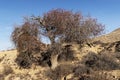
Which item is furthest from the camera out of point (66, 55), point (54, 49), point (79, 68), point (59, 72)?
point (66, 55)

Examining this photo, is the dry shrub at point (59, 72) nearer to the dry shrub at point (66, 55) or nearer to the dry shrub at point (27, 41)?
the dry shrub at point (66, 55)

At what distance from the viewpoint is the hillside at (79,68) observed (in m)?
28.0

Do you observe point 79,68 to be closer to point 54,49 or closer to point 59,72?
point 59,72

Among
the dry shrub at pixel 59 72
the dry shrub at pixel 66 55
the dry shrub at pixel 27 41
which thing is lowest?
the dry shrub at pixel 59 72

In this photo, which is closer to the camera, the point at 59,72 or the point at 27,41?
the point at 59,72

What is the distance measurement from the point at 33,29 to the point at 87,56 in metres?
6.10

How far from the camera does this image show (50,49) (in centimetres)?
3244

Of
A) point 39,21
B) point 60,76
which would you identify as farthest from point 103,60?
point 39,21

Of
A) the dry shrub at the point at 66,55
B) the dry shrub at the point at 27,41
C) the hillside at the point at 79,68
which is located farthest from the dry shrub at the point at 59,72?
the dry shrub at the point at 27,41

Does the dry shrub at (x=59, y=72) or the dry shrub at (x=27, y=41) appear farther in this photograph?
the dry shrub at (x=27, y=41)

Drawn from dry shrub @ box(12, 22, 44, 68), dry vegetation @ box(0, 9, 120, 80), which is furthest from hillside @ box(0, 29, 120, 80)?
dry shrub @ box(12, 22, 44, 68)

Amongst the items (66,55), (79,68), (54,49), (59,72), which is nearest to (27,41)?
(54,49)

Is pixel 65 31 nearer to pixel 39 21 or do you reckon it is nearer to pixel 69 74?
pixel 39 21

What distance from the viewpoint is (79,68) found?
28.7 m
